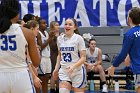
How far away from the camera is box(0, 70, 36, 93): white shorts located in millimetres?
3580

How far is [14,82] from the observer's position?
3.58 meters

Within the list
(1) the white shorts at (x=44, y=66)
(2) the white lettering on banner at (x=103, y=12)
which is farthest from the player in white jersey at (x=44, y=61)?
(2) the white lettering on banner at (x=103, y=12)

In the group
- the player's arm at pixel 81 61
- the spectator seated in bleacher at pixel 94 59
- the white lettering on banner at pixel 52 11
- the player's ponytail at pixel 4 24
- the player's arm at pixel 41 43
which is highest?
the white lettering on banner at pixel 52 11

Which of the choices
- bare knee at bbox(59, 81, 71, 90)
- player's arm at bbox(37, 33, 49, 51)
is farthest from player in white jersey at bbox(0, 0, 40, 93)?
player's arm at bbox(37, 33, 49, 51)

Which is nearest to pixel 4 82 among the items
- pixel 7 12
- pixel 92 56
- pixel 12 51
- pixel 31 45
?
pixel 12 51

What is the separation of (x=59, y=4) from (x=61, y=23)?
65 cm

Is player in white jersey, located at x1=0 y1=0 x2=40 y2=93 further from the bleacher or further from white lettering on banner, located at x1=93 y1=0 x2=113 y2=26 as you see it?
the bleacher

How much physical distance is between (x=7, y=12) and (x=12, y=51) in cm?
40

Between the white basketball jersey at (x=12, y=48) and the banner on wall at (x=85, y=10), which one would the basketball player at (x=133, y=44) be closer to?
the white basketball jersey at (x=12, y=48)

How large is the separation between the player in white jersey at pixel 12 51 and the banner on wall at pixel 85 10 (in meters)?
8.08

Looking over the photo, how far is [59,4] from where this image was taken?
1188 centimetres

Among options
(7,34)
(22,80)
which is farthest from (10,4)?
(22,80)

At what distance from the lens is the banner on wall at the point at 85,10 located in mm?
11500

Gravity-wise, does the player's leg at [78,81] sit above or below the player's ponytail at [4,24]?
below
